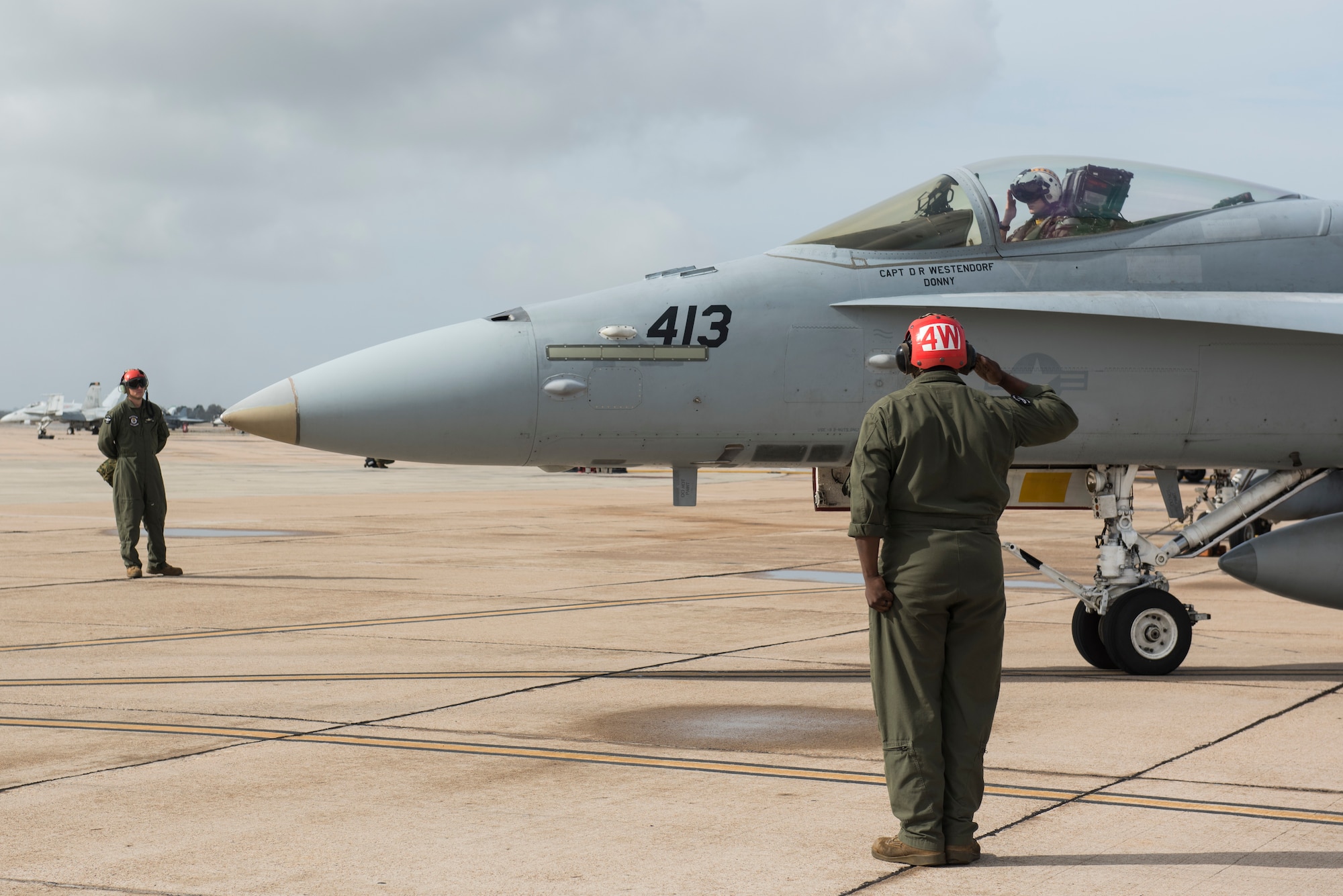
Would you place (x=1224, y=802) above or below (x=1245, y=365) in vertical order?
below

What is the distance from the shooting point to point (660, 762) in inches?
227

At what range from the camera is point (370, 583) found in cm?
1341

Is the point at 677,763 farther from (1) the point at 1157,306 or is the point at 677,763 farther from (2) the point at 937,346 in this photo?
(1) the point at 1157,306

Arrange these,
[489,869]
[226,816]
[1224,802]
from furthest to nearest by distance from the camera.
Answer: [1224,802] < [226,816] < [489,869]

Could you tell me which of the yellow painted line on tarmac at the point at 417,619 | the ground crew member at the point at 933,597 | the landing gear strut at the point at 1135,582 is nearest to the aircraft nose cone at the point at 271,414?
the yellow painted line on tarmac at the point at 417,619

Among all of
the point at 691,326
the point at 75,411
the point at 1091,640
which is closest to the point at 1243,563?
the point at 1091,640

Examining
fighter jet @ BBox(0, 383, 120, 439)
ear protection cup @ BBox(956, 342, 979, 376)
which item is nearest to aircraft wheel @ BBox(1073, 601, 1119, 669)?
ear protection cup @ BBox(956, 342, 979, 376)

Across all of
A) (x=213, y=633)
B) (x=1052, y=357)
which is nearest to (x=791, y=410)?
(x=1052, y=357)

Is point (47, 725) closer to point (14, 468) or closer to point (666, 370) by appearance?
point (666, 370)

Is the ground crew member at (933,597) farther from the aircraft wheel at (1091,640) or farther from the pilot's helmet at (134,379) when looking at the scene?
the pilot's helmet at (134,379)

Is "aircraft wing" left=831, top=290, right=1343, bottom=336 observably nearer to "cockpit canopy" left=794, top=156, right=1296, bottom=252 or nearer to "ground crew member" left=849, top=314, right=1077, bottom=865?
"cockpit canopy" left=794, top=156, right=1296, bottom=252

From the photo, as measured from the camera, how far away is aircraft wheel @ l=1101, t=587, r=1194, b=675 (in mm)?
8070

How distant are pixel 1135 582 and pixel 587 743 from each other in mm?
3762

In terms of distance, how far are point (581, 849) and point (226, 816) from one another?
1.33 metres
